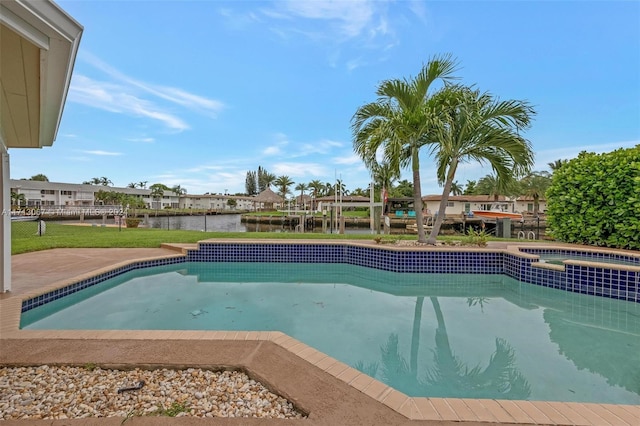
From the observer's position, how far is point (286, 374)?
2270 mm

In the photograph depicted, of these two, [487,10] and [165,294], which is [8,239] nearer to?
[165,294]

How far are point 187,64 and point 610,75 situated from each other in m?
17.7

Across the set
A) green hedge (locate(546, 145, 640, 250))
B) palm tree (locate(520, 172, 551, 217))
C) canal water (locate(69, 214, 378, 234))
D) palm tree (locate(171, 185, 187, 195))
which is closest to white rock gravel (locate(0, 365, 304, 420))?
green hedge (locate(546, 145, 640, 250))

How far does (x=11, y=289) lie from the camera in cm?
446

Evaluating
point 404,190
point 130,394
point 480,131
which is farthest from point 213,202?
point 130,394

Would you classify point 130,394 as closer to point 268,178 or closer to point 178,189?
point 268,178

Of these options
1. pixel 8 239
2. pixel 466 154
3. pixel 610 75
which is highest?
pixel 610 75

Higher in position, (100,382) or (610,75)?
(610,75)

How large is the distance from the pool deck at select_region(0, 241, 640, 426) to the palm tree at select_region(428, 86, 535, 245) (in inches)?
248

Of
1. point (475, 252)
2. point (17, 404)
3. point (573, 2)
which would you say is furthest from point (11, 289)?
point (573, 2)

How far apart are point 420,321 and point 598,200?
7.22 m

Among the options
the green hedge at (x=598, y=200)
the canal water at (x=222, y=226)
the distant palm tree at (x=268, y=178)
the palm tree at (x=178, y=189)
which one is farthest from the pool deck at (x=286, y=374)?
→ the palm tree at (x=178, y=189)

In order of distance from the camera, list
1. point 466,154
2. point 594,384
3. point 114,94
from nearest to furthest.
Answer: point 594,384, point 466,154, point 114,94

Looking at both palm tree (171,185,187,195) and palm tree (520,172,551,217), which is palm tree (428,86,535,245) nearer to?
palm tree (520,172,551,217)
